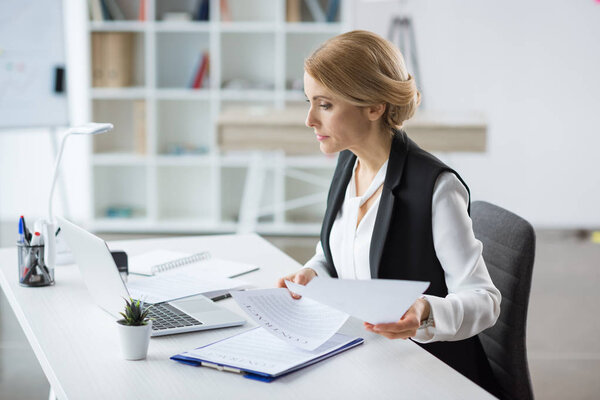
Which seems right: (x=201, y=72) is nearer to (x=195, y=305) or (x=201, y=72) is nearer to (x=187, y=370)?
(x=195, y=305)

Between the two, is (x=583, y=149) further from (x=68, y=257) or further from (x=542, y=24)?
(x=68, y=257)

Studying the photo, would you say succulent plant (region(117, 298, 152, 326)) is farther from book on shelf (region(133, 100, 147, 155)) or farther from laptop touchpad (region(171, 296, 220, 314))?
book on shelf (region(133, 100, 147, 155))

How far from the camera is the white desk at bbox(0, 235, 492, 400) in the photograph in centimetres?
101

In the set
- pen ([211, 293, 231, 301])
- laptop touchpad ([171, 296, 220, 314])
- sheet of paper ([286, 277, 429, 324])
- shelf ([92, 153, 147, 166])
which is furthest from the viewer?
shelf ([92, 153, 147, 166])

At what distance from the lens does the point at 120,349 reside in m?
1.17

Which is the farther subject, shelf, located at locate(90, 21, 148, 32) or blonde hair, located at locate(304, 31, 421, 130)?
shelf, located at locate(90, 21, 148, 32)

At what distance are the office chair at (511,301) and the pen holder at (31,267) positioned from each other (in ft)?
3.21

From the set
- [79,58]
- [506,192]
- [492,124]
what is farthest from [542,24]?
[79,58]

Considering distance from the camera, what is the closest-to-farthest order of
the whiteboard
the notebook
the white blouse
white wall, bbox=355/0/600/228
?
the white blouse, the notebook, the whiteboard, white wall, bbox=355/0/600/228

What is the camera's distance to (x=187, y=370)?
1.08 meters

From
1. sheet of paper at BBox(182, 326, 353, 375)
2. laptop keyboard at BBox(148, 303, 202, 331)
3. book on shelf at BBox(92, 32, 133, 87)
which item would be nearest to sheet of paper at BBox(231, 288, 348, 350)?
sheet of paper at BBox(182, 326, 353, 375)

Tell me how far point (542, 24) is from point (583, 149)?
37.2 inches

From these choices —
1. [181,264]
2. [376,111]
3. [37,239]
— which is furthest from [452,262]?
[37,239]

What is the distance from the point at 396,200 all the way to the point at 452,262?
0.17 metres
